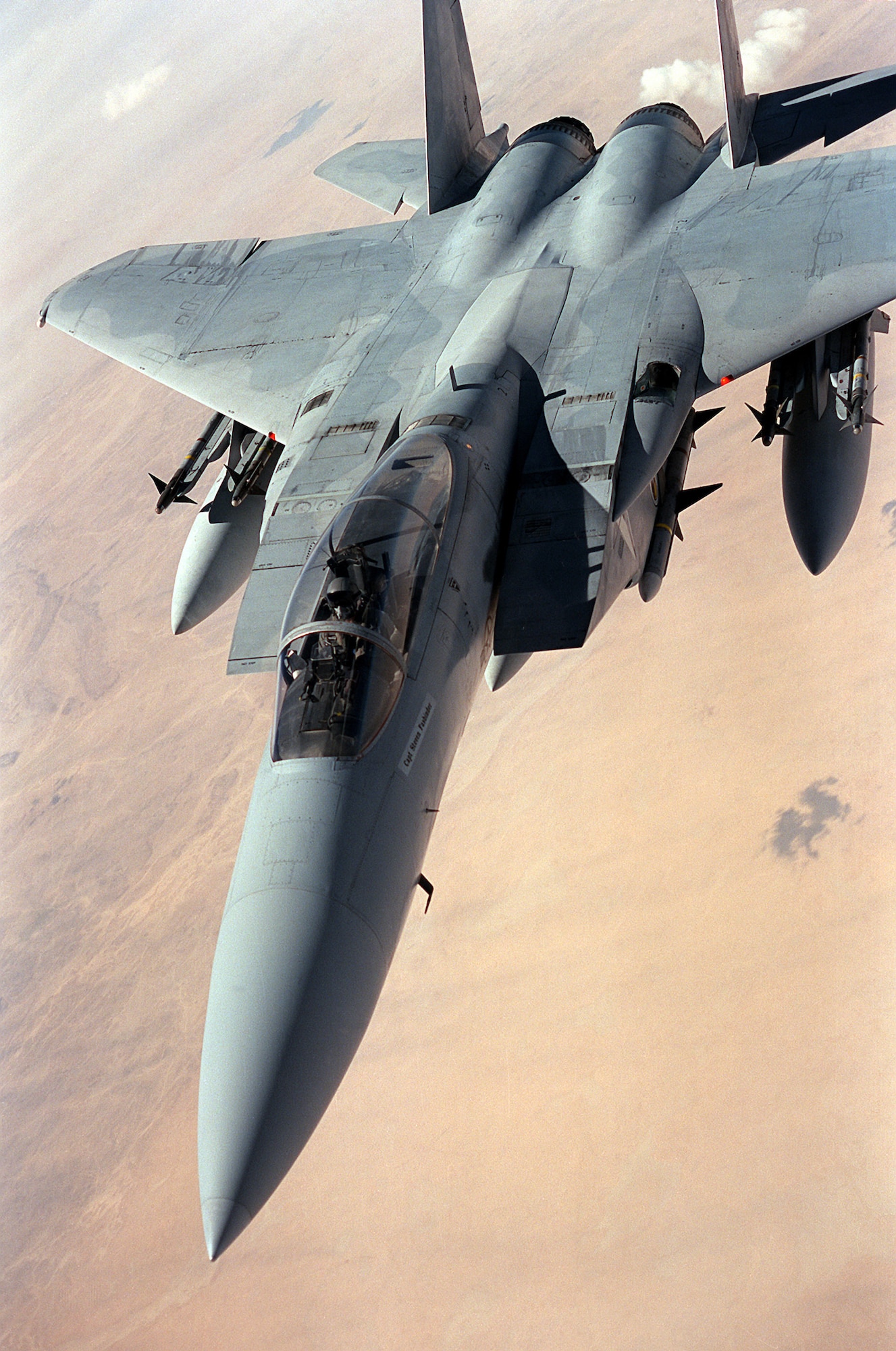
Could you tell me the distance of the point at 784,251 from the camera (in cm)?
1068

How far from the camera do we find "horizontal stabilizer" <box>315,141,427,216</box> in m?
14.3

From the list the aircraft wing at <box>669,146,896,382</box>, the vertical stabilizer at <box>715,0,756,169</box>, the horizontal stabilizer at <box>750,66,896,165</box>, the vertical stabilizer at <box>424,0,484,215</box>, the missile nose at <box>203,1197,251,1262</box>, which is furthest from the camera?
the horizontal stabilizer at <box>750,66,896,165</box>

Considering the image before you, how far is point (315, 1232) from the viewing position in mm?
15820

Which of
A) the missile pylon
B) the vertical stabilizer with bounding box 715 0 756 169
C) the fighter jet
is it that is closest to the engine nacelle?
the fighter jet

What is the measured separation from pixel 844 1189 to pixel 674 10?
52.5 meters

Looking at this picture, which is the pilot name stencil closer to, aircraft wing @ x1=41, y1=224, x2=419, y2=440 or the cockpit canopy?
the cockpit canopy

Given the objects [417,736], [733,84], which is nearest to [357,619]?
[417,736]

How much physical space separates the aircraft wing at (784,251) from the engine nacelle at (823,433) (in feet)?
3.58

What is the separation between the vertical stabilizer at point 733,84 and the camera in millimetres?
11086

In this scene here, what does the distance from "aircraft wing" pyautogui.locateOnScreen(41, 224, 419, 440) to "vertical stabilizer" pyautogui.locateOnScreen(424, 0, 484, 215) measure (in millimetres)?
947

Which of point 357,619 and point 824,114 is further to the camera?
point 824,114

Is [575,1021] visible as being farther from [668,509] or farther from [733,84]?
[733,84]

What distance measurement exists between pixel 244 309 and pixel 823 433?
766cm

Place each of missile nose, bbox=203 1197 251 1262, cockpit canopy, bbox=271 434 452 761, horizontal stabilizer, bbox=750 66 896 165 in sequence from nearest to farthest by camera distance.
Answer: missile nose, bbox=203 1197 251 1262 → cockpit canopy, bbox=271 434 452 761 → horizontal stabilizer, bbox=750 66 896 165
